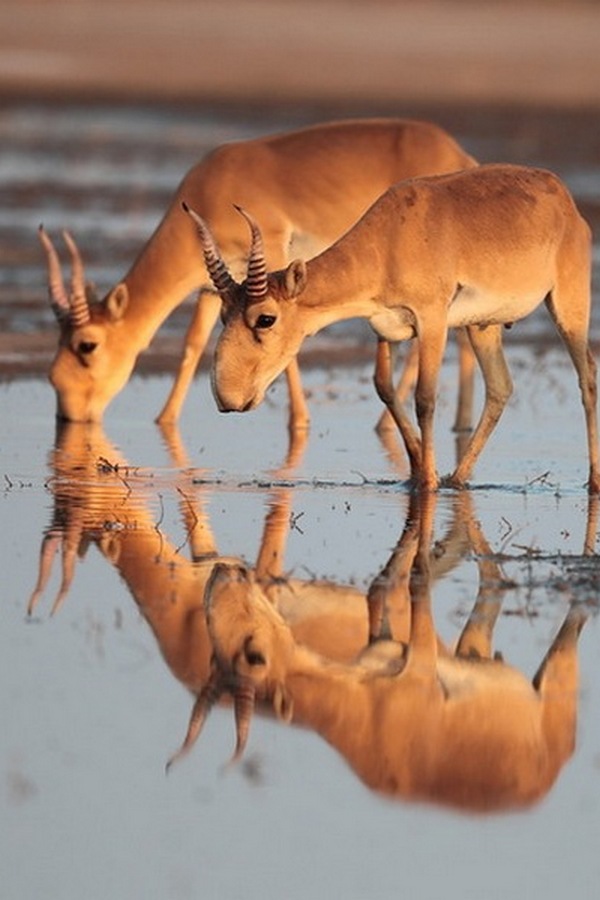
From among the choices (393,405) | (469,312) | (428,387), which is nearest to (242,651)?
(428,387)

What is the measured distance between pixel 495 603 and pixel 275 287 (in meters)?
2.77

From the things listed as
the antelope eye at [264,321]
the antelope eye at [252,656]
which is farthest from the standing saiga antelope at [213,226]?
the antelope eye at [252,656]

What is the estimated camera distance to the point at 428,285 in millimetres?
13008

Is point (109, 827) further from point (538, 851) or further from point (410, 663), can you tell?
point (410, 663)

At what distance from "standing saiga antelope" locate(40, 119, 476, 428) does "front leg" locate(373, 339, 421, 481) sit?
2442 millimetres

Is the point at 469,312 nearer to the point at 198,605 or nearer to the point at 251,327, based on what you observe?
the point at 251,327

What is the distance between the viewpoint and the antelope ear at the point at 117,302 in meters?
16.7

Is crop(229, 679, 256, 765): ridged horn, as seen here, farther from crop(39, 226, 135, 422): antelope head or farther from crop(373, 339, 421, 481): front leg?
crop(39, 226, 135, 422): antelope head

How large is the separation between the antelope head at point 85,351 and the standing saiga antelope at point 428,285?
3100 millimetres

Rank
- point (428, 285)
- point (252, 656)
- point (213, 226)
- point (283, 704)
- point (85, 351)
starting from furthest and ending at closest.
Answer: point (85, 351) → point (213, 226) → point (428, 285) → point (252, 656) → point (283, 704)

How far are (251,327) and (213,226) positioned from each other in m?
3.65

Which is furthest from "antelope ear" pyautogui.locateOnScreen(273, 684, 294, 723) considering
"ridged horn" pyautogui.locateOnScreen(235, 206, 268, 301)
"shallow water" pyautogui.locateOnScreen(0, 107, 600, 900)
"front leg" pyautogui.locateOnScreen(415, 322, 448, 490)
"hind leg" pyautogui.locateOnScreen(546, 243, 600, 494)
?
"hind leg" pyautogui.locateOnScreen(546, 243, 600, 494)

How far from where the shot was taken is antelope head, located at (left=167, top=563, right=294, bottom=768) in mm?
8949

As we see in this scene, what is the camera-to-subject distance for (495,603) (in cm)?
1061
